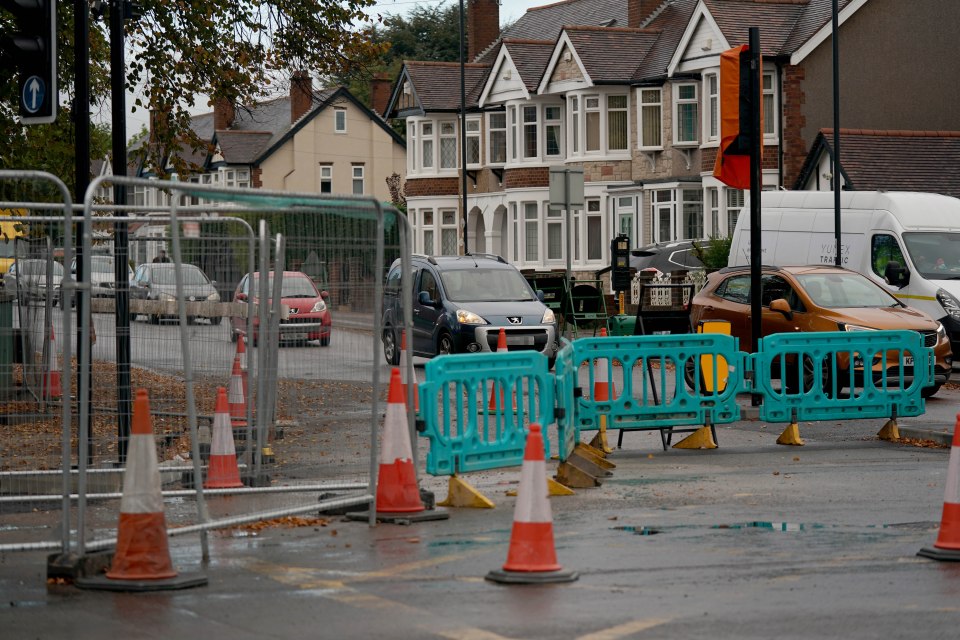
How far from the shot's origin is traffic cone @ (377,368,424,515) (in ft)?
32.9

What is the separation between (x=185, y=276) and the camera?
31.3 ft

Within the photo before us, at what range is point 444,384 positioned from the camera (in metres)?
10.7

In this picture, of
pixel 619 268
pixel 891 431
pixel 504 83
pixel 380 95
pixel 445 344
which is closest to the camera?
pixel 891 431

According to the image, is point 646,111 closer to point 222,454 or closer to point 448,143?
point 448,143

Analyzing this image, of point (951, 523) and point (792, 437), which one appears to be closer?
point (951, 523)

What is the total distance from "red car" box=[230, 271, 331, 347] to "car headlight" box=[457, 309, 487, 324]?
14.0 metres

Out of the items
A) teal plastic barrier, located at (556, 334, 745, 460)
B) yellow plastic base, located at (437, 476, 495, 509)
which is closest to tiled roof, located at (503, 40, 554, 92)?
teal plastic barrier, located at (556, 334, 745, 460)

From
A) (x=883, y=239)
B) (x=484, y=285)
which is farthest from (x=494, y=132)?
(x=484, y=285)

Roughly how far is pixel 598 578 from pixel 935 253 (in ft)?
66.1

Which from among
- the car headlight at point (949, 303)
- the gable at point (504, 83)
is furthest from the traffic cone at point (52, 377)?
the gable at point (504, 83)

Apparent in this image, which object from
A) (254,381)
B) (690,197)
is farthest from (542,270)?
(254,381)

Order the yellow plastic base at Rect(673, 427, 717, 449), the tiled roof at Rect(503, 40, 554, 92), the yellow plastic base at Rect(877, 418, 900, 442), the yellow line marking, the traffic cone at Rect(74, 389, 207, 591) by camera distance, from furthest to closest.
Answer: the tiled roof at Rect(503, 40, 554, 92) < the yellow plastic base at Rect(877, 418, 900, 442) < the yellow plastic base at Rect(673, 427, 717, 449) < the traffic cone at Rect(74, 389, 207, 591) < the yellow line marking

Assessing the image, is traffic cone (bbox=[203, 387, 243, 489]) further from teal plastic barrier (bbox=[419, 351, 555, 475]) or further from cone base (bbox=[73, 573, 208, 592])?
cone base (bbox=[73, 573, 208, 592])

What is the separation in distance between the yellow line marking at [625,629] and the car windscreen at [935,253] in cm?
2041
